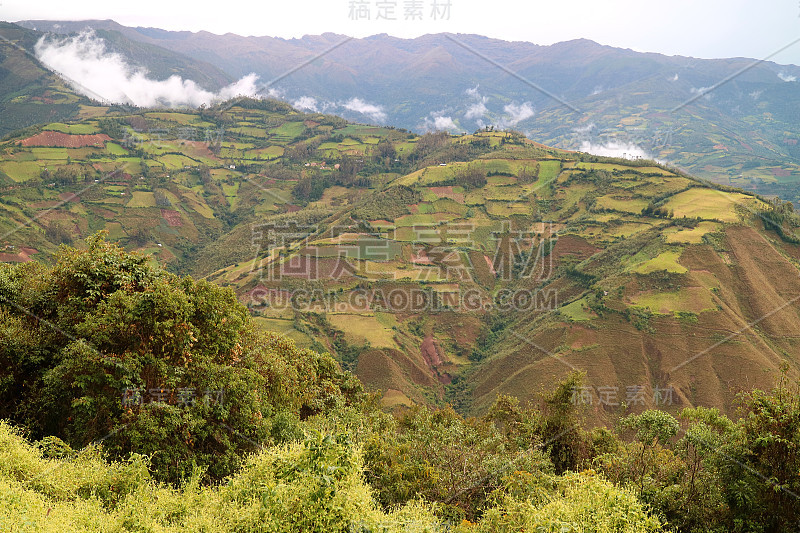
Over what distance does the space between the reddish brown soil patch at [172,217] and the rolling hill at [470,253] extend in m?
0.65

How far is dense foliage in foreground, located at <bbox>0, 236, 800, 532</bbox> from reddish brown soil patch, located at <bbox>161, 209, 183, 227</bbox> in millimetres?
107389

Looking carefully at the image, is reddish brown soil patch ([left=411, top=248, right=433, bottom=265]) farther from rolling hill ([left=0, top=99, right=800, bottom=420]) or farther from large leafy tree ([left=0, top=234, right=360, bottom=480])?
large leafy tree ([left=0, top=234, right=360, bottom=480])

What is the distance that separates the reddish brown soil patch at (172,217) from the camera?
119m

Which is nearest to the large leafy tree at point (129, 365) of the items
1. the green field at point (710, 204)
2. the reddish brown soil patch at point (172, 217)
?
the green field at point (710, 204)

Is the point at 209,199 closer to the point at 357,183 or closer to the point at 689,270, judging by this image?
the point at 357,183

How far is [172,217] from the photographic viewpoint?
121625mm

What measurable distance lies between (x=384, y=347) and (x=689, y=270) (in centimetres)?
4208

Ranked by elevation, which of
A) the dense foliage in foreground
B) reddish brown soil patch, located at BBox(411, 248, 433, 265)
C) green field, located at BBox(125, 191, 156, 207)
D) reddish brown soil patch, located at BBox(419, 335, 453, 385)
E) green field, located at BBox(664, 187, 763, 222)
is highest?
green field, located at BBox(664, 187, 763, 222)

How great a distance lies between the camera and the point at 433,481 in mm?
17938

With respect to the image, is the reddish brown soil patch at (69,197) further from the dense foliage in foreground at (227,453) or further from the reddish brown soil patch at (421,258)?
the dense foliage in foreground at (227,453)

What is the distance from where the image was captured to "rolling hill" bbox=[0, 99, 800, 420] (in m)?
51.8

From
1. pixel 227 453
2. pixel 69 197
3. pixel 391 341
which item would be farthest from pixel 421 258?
pixel 69 197

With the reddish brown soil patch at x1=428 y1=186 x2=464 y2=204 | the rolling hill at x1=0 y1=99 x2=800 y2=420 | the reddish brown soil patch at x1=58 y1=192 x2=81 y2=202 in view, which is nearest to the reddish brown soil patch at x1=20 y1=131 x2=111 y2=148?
the rolling hill at x1=0 y1=99 x2=800 y2=420

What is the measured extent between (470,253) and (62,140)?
4846 inches
